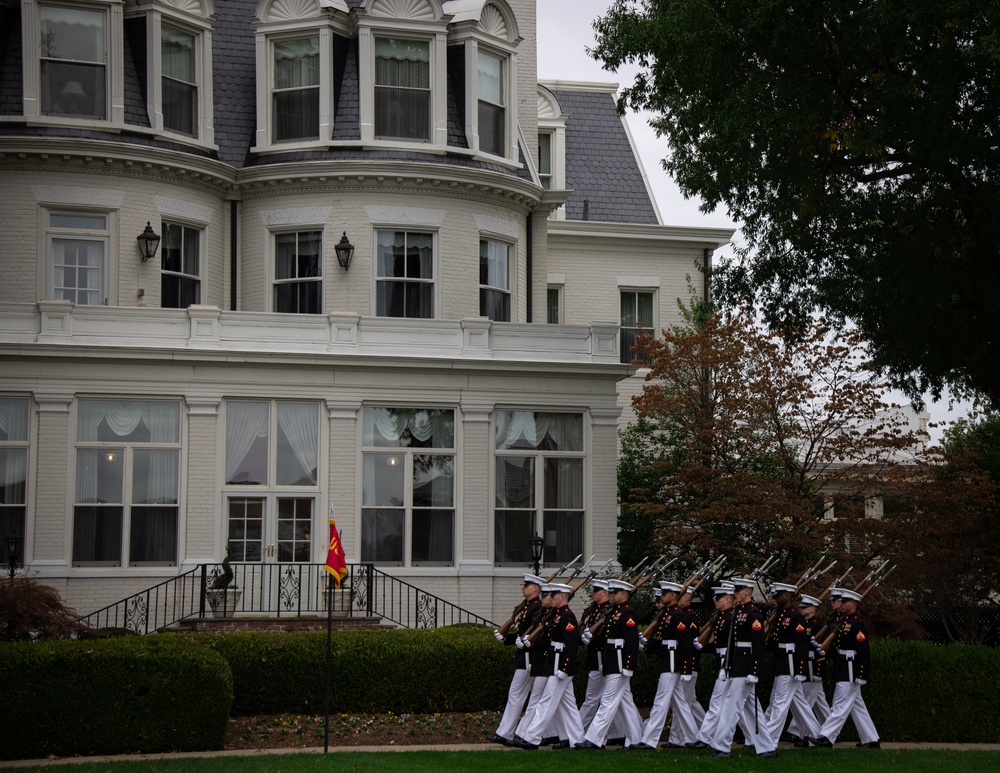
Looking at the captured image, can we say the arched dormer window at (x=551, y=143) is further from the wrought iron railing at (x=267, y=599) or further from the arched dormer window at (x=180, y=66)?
the wrought iron railing at (x=267, y=599)

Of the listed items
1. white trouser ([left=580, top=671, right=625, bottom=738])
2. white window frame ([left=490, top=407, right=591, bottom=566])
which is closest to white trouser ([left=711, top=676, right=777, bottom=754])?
white trouser ([left=580, top=671, right=625, bottom=738])

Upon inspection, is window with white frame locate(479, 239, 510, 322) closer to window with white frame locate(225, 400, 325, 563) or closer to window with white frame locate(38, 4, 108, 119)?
window with white frame locate(225, 400, 325, 563)

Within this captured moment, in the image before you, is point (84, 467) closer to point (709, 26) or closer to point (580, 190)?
point (709, 26)

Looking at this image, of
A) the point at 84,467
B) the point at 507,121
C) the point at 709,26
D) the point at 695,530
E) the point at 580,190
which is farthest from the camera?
the point at 580,190

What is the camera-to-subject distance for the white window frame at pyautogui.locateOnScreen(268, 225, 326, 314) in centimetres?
2627

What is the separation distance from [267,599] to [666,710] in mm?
8254

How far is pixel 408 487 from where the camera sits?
2392 centimetres

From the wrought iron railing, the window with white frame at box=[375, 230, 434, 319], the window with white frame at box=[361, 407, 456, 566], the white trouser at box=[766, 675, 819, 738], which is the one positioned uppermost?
the window with white frame at box=[375, 230, 434, 319]

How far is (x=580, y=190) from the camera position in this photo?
33.7m

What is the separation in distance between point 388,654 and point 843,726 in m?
5.78

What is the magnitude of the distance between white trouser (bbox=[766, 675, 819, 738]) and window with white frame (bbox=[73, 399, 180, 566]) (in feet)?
35.0

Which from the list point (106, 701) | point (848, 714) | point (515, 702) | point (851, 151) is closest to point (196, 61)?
point (851, 151)

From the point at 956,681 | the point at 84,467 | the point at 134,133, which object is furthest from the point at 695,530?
the point at 134,133

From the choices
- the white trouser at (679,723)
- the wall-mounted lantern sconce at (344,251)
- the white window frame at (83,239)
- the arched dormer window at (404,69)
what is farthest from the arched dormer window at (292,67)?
the white trouser at (679,723)
